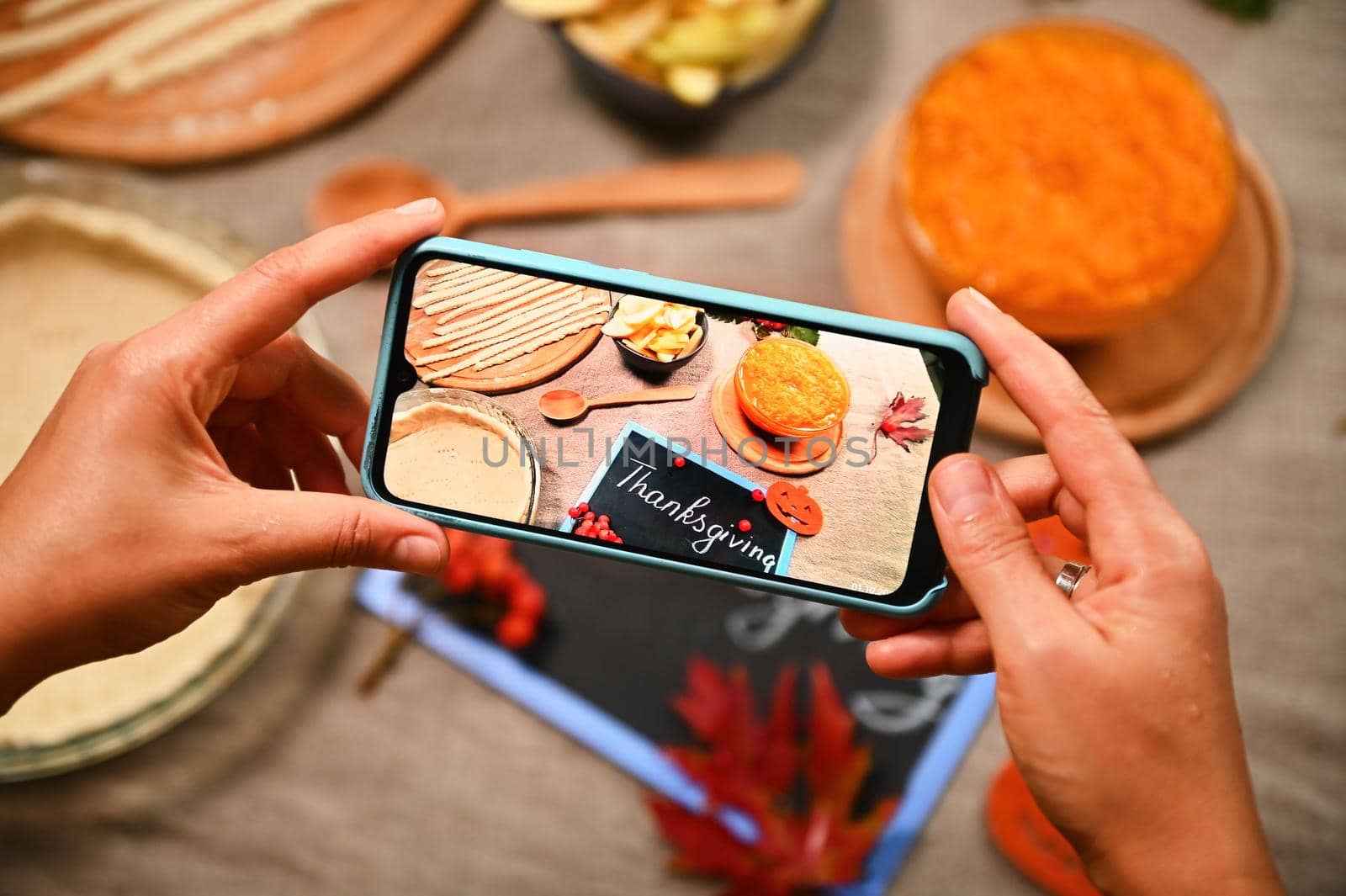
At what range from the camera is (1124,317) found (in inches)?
43.8

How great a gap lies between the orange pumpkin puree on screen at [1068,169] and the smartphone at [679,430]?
0.38 metres

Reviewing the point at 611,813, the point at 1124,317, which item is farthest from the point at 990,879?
the point at 1124,317

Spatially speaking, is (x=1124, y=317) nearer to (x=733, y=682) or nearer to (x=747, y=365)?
(x=747, y=365)

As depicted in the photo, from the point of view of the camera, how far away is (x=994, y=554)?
76cm

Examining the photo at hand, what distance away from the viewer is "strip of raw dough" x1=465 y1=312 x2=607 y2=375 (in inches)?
32.9

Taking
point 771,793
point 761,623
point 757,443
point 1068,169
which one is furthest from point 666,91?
point 771,793

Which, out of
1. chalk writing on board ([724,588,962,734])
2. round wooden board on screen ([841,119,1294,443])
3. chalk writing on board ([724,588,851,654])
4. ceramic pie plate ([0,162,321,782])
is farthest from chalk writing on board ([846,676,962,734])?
ceramic pie plate ([0,162,321,782])

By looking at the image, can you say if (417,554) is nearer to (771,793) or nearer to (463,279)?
(463,279)

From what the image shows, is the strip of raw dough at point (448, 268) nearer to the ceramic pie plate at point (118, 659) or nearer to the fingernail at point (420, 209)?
the fingernail at point (420, 209)

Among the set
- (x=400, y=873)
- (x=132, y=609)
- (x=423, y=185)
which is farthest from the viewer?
(x=423, y=185)

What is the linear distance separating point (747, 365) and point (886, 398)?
0.13m

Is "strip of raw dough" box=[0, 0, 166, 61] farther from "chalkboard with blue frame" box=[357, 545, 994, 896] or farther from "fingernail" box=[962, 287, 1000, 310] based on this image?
"fingernail" box=[962, 287, 1000, 310]

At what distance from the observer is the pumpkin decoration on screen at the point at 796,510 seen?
0.84 m

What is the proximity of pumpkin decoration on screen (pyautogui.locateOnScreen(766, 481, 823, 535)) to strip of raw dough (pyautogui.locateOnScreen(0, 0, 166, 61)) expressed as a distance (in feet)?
4.00
